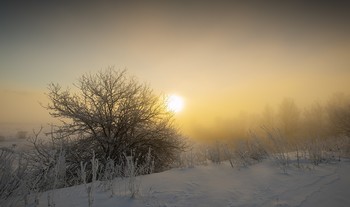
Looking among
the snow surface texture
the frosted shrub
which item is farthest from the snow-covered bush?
the frosted shrub

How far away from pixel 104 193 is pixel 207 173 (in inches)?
103

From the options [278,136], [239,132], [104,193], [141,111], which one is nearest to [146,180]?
[104,193]

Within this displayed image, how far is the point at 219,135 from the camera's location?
190ft

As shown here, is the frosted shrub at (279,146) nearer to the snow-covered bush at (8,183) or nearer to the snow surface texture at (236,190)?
the snow surface texture at (236,190)

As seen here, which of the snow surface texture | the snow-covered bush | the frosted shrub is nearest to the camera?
the snow-covered bush

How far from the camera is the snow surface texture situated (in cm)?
399

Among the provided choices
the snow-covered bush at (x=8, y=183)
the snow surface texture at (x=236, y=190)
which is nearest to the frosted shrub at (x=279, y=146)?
the snow surface texture at (x=236, y=190)

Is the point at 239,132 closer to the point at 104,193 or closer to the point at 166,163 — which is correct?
the point at 166,163

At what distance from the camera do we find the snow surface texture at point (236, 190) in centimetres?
399

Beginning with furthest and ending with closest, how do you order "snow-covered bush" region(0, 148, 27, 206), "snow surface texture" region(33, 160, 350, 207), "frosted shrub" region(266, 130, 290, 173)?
"frosted shrub" region(266, 130, 290, 173) → "snow surface texture" region(33, 160, 350, 207) → "snow-covered bush" region(0, 148, 27, 206)

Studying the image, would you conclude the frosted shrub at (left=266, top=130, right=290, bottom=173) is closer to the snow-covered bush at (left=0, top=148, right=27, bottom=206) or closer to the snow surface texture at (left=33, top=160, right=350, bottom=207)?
the snow surface texture at (left=33, top=160, right=350, bottom=207)

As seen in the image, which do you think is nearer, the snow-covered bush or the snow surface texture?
the snow-covered bush

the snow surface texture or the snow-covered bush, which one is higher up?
the snow-covered bush

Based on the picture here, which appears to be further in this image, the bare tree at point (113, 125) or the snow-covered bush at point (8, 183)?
the bare tree at point (113, 125)
